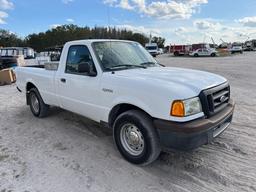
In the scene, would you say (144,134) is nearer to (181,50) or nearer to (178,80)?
(178,80)

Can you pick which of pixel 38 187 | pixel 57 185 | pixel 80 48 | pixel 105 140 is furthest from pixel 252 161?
pixel 80 48

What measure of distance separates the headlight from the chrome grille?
0.14 m

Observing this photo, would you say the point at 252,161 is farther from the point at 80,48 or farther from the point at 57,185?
the point at 80,48

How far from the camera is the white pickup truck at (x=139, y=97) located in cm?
307

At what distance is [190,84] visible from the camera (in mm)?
3258

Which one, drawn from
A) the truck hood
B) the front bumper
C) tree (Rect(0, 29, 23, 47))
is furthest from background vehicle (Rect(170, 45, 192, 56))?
tree (Rect(0, 29, 23, 47))

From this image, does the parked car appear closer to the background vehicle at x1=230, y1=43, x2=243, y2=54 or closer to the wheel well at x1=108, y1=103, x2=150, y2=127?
the background vehicle at x1=230, y1=43, x2=243, y2=54

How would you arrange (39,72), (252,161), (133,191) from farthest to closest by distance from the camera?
(39,72) → (252,161) → (133,191)

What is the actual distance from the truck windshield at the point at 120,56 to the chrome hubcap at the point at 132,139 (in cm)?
103

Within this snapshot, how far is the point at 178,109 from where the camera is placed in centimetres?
303

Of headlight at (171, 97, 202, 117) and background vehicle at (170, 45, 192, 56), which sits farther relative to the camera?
background vehicle at (170, 45, 192, 56)

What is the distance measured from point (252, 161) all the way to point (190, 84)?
5.24ft

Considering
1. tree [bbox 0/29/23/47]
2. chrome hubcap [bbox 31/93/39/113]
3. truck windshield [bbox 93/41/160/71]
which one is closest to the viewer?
truck windshield [bbox 93/41/160/71]

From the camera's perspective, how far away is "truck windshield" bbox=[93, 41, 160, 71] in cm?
411
